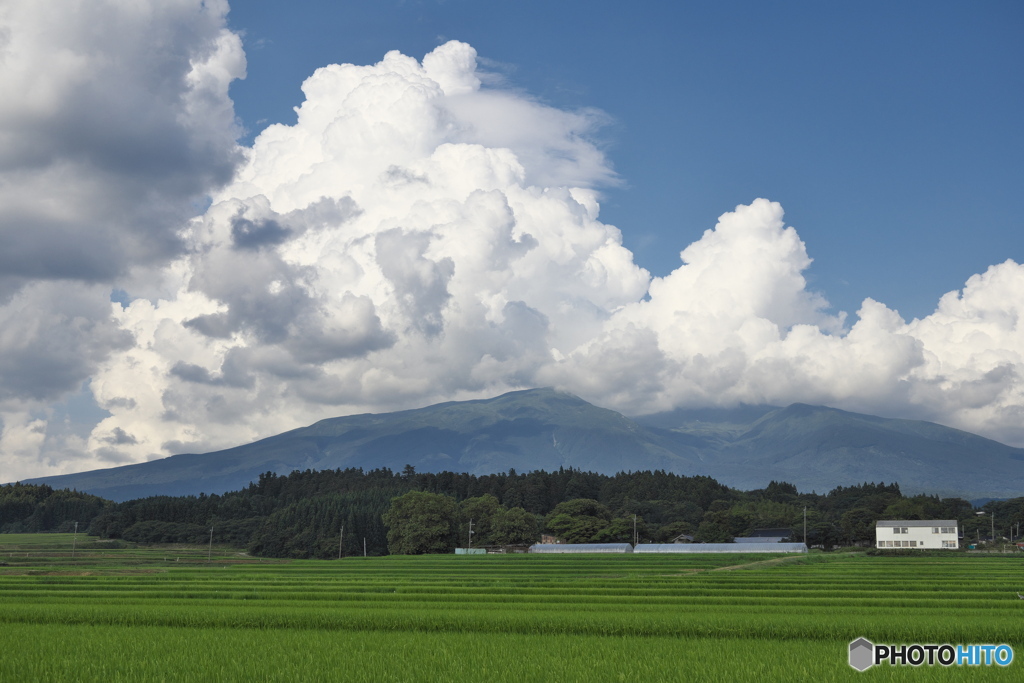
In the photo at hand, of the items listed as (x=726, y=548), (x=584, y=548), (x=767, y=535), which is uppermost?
(x=726, y=548)

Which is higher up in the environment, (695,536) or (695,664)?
(695,664)

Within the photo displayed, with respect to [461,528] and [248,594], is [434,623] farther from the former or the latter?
[461,528]

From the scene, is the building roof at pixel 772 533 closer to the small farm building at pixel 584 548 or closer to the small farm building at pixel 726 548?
the small farm building at pixel 726 548

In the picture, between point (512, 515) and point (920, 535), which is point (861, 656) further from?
point (512, 515)

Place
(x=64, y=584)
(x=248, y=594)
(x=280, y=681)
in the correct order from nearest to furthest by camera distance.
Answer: (x=280, y=681)
(x=248, y=594)
(x=64, y=584)

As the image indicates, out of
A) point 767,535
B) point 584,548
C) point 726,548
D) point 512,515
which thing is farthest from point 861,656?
point 767,535

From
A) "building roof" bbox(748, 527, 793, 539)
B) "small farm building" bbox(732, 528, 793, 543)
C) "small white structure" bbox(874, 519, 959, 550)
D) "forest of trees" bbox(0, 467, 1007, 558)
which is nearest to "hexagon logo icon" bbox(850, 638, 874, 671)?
"forest of trees" bbox(0, 467, 1007, 558)

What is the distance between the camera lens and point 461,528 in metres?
125

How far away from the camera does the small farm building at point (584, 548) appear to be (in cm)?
11581

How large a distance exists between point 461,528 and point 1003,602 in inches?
3634

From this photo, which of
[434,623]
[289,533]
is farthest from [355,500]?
[434,623]

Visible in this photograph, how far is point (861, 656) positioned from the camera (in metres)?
22.5

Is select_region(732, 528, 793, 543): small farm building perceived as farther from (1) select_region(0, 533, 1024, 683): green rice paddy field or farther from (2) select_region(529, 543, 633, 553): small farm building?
(1) select_region(0, 533, 1024, 683): green rice paddy field

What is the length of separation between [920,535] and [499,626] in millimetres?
100718
